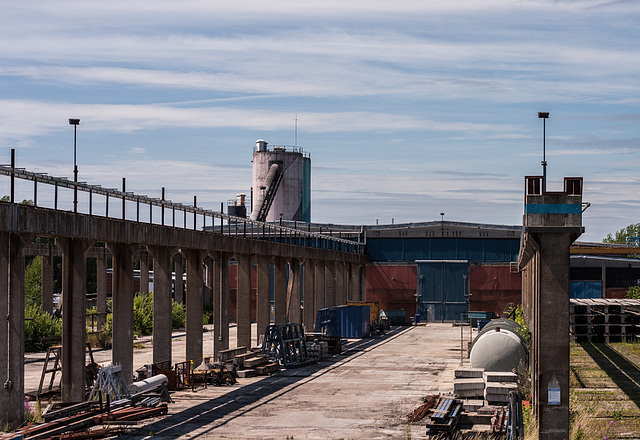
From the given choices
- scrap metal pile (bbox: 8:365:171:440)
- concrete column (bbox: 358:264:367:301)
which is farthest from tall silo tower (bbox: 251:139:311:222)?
scrap metal pile (bbox: 8:365:171:440)

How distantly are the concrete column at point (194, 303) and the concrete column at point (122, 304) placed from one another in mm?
5264

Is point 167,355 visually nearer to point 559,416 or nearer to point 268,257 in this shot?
point 268,257

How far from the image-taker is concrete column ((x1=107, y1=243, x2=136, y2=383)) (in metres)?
24.7

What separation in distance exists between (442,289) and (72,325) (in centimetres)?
4281

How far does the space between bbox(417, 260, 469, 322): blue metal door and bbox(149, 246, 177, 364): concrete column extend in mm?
36206

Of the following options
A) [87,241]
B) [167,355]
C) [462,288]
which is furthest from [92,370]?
[462,288]

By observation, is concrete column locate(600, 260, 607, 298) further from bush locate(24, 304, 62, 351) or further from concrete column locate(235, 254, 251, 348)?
bush locate(24, 304, 62, 351)

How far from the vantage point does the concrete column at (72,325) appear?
21609mm

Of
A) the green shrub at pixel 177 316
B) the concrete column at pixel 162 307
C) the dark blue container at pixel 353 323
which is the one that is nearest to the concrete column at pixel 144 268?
the green shrub at pixel 177 316

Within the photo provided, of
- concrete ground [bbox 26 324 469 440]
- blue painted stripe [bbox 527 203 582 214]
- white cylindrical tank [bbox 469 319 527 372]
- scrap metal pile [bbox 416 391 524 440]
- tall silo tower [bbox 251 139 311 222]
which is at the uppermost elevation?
tall silo tower [bbox 251 139 311 222]

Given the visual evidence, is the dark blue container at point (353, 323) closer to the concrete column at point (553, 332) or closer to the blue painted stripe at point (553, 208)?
the concrete column at point (553, 332)

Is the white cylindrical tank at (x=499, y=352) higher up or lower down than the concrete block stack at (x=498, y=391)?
higher up

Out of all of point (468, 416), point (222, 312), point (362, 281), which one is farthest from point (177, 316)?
point (468, 416)

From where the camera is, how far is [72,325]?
2181cm
